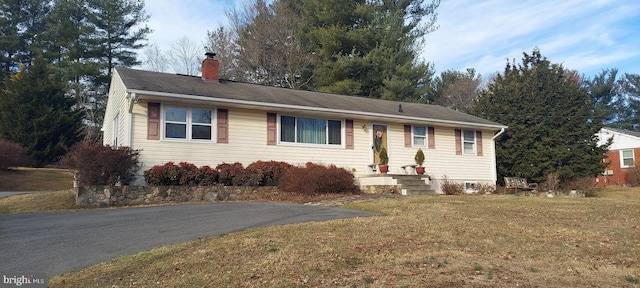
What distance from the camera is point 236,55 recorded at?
3494cm

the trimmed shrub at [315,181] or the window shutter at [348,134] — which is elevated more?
the window shutter at [348,134]

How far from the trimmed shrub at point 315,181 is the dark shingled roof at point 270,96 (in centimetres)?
290

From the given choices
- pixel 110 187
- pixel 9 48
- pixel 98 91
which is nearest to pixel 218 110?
pixel 110 187

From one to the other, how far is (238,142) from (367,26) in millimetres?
18807

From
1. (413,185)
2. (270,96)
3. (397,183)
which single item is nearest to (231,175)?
(270,96)

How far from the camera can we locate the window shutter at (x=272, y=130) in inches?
676

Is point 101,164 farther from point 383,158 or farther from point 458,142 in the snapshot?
point 458,142

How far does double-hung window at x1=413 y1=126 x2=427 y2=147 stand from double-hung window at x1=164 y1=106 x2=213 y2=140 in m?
8.64

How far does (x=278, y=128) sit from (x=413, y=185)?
17.7 feet

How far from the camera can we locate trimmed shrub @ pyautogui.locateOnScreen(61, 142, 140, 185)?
13.3 meters

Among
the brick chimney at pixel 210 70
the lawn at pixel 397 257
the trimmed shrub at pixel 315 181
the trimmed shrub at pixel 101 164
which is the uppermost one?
the brick chimney at pixel 210 70

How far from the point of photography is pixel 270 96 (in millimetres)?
18172

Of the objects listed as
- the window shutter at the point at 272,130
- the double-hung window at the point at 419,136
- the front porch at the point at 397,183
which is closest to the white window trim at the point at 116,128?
the window shutter at the point at 272,130

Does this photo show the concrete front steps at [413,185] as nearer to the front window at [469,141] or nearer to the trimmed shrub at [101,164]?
the front window at [469,141]
